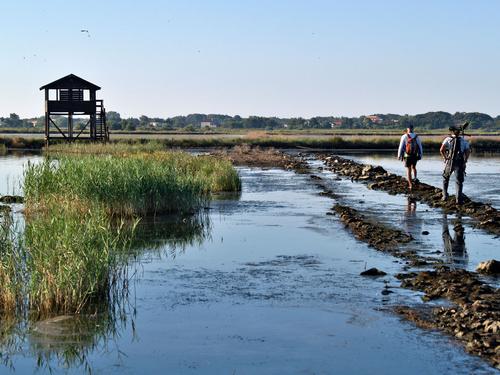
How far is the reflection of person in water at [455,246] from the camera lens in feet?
48.4

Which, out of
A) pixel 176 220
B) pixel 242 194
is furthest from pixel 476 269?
pixel 242 194

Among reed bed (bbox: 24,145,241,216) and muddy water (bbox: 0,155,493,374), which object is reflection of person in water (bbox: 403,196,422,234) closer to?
muddy water (bbox: 0,155,493,374)

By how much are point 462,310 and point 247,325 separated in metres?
2.58

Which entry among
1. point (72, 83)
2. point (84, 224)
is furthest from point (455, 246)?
point (72, 83)

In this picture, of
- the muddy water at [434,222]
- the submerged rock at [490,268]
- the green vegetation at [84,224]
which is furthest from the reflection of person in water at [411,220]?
the submerged rock at [490,268]

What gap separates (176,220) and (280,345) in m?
11.1

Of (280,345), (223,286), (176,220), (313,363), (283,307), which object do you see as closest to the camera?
(313,363)

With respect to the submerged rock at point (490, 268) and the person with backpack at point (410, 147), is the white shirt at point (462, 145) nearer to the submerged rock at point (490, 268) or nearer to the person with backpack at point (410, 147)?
the person with backpack at point (410, 147)

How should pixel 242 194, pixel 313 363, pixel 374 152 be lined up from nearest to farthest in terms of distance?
pixel 313 363
pixel 242 194
pixel 374 152

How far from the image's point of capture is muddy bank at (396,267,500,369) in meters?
9.45

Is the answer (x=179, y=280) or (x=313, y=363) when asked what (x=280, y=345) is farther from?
(x=179, y=280)

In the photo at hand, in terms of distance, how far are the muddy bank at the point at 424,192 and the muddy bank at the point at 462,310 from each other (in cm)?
582

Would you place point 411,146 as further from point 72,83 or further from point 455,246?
point 72,83

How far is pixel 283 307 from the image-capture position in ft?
37.7
